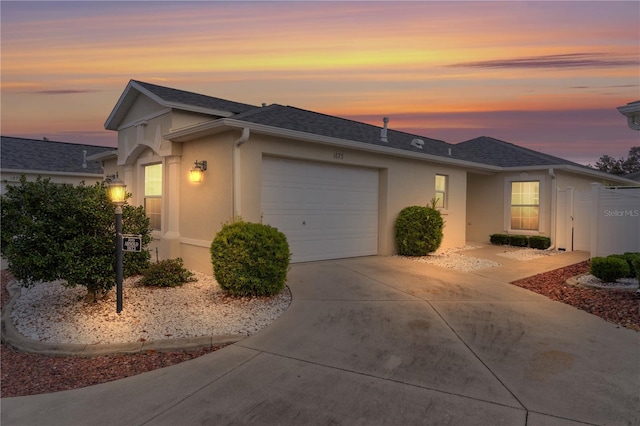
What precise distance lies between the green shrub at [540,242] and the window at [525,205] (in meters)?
0.87

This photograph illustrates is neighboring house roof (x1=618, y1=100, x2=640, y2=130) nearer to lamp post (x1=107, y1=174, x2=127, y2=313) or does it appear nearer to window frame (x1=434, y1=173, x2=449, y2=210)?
window frame (x1=434, y1=173, x2=449, y2=210)

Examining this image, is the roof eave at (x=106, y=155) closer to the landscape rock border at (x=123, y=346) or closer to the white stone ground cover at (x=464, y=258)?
the landscape rock border at (x=123, y=346)

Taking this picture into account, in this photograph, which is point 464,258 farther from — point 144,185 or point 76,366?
point 76,366

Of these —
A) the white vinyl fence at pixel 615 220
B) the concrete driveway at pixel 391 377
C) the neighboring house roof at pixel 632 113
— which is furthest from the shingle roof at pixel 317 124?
the neighboring house roof at pixel 632 113

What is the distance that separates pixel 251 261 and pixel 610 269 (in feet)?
21.9

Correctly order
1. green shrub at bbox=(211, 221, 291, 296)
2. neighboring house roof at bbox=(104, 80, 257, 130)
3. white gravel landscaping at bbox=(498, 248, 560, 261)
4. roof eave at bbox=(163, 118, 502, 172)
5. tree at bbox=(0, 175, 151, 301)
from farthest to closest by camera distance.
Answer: white gravel landscaping at bbox=(498, 248, 560, 261), neighboring house roof at bbox=(104, 80, 257, 130), roof eave at bbox=(163, 118, 502, 172), green shrub at bbox=(211, 221, 291, 296), tree at bbox=(0, 175, 151, 301)

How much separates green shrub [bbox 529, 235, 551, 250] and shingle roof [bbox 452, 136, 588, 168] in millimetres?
2727

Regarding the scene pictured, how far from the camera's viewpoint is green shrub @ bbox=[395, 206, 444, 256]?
37.3 ft

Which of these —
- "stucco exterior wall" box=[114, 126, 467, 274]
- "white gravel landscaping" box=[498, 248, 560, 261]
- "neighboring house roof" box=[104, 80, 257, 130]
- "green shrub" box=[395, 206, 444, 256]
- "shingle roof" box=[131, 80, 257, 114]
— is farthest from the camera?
"white gravel landscaping" box=[498, 248, 560, 261]

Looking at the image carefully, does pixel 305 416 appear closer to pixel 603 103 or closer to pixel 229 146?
pixel 229 146

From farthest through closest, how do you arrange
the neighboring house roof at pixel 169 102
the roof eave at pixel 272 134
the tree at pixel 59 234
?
the neighboring house roof at pixel 169 102 < the roof eave at pixel 272 134 < the tree at pixel 59 234

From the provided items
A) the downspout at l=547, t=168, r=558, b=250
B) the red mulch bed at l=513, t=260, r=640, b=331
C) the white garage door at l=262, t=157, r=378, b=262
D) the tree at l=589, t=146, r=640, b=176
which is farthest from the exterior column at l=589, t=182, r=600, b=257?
the tree at l=589, t=146, r=640, b=176

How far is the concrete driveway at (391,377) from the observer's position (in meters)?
3.22

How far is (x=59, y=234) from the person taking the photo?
5.92 metres
